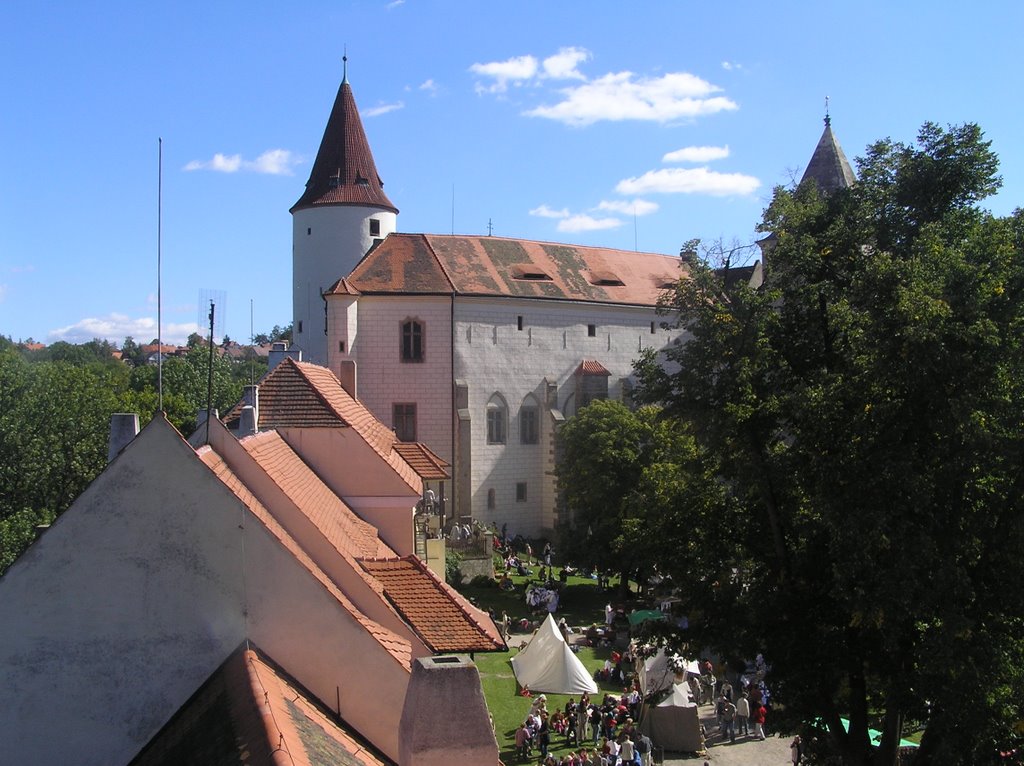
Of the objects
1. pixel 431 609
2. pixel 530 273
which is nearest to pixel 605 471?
pixel 530 273

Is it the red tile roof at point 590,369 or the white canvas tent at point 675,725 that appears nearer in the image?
the white canvas tent at point 675,725

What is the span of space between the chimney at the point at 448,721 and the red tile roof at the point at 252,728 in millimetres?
819

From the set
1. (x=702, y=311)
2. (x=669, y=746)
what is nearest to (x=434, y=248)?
(x=669, y=746)

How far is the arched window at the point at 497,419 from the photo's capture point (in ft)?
168

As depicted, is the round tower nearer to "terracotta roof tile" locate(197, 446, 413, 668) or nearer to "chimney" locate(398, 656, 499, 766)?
"terracotta roof tile" locate(197, 446, 413, 668)

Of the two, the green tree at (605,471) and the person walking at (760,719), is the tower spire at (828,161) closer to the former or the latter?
the green tree at (605,471)

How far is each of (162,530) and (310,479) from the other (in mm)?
7630

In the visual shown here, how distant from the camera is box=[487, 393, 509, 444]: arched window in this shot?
51.1m

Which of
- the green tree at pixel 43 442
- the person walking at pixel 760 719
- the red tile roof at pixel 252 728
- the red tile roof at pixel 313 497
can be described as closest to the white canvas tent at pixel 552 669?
the person walking at pixel 760 719

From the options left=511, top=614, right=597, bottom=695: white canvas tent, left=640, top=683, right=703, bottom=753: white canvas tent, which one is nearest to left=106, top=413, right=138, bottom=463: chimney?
left=640, top=683, right=703, bottom=753: white canvas tent

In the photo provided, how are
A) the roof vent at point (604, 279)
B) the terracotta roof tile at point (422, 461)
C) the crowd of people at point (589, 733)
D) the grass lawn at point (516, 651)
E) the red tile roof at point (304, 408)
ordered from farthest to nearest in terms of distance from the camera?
1. the roof vent at point (604, 279)
2. the terracotta roof tile at point (422, 461)
3. the grass lawn at point (516, 651)
4. the crowd of people at point (589, 733)
5. the red tile roof at point (304, 408)

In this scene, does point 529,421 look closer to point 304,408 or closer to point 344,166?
point 344,166

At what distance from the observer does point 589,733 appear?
2280 cm

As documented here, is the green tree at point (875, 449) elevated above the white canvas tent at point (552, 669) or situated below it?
above
